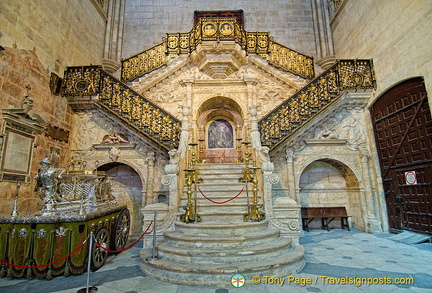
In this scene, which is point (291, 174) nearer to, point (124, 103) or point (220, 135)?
point (220, 135)

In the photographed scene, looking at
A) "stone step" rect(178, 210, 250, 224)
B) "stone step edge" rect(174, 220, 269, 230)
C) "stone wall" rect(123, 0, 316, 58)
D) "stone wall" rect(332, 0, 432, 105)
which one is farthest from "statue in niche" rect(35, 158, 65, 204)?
"stone wall" rect(123, 0, 316, 58)

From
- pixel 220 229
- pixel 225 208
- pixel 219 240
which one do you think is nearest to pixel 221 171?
pixel 225 208

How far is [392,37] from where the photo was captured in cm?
649

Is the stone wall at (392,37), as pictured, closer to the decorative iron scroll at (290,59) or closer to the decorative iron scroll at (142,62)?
the decorative iron scroll at (290,59)

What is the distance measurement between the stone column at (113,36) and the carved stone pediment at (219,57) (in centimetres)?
412

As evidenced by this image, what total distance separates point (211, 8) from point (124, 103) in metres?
7.74

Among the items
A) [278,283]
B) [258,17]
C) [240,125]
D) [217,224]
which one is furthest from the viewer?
[258,17]

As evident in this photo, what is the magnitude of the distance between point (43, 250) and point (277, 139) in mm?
5865

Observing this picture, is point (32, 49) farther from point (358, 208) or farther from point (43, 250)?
point (358, 208)

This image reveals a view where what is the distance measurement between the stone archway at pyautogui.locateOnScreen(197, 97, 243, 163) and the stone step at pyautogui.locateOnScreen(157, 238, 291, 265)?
4.93 m

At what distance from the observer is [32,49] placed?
595 cm

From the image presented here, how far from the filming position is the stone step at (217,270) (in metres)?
3.36

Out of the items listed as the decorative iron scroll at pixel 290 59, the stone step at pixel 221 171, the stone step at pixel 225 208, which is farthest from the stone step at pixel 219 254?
the decorative iron scroll at pixel 290 59

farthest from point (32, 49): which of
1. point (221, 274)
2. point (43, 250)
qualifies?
point (221, 274)
